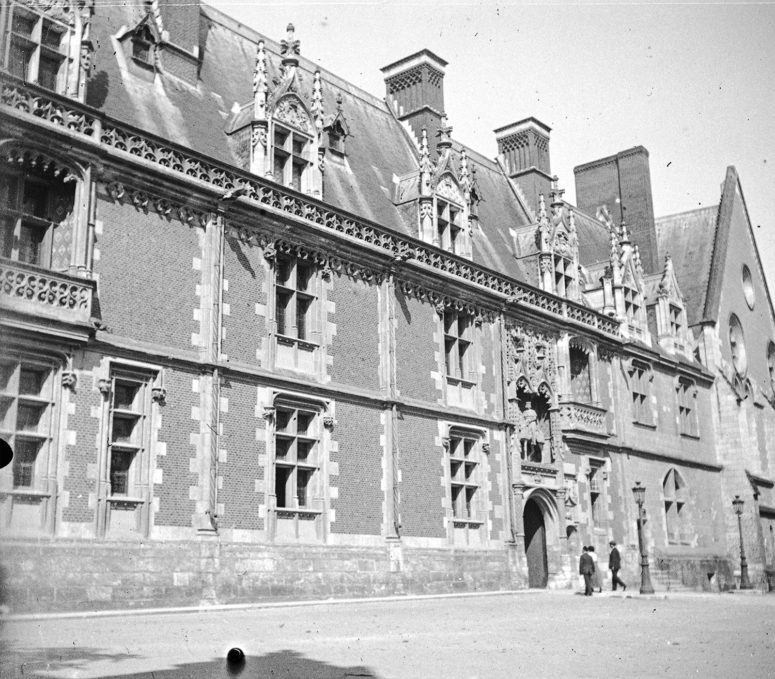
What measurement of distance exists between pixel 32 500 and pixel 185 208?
20.6ft

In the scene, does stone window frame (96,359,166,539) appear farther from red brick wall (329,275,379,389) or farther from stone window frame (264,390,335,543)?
red brick wall (329,275,379,389)

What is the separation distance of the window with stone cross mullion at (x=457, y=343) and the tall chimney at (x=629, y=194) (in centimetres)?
1576

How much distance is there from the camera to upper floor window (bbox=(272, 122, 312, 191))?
2030cm

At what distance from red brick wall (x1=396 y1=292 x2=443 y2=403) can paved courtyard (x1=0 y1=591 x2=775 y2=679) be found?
288 inches

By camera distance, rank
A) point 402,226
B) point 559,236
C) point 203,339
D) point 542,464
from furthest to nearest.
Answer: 1. point 559,236
2. point 542,464
3. point 402,226
4. point 203,339

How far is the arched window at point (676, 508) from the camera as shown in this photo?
31859mm

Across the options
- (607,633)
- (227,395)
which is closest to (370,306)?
(227,395)

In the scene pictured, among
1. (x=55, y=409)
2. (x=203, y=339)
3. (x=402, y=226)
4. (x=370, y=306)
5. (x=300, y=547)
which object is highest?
(x=402, y=226)

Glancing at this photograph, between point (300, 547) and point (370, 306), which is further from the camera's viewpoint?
point (370, 306)

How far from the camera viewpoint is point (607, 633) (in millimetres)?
11094

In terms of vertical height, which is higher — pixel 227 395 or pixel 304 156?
pixel 304 156

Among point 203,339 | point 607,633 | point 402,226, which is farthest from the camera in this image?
point 402,226

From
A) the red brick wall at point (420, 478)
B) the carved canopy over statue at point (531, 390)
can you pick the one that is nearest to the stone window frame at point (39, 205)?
the red brick wall at point (420, 478)

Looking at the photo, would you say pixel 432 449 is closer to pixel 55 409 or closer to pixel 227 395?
pixel 227 395
